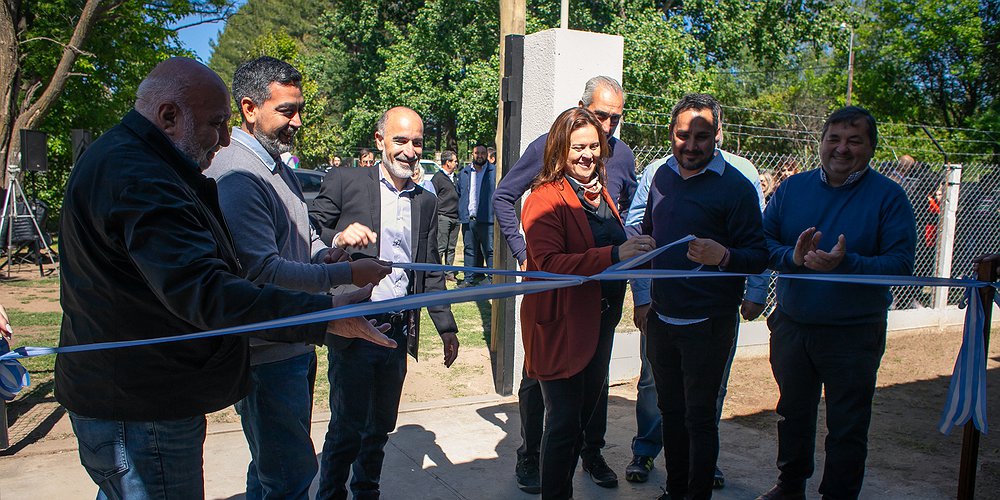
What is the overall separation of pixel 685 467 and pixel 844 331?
99cm

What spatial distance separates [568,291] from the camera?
3.19 metres

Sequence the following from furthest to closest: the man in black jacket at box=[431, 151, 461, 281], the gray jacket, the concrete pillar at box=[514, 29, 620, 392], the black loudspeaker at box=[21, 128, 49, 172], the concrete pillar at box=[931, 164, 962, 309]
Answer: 1. the black loudspeaker at box=[21, 128, 49, 172]
2. the man in black jacket at box=[431, 151, 461, 281]
3. the concrete pillar at box=[931, 164, 962, 309]
4. the concrete pillar at box=[514, 29, 620, 392]
5. the gray jacket

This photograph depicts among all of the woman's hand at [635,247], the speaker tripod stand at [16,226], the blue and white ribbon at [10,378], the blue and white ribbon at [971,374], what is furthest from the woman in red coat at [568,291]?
the speaker tripod stand at [16,226]

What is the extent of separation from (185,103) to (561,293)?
1.69 metres

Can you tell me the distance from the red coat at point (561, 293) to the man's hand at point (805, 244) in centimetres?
92

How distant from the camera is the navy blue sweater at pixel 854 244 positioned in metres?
3.40

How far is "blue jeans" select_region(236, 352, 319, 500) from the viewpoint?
2697 mm

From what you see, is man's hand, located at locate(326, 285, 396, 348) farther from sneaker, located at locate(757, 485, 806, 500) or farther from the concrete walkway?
sneaker, located at locate(757, 485, 806, 500)

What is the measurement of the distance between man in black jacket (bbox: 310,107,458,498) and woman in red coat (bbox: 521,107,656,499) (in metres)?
0.60

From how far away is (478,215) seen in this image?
463 inches

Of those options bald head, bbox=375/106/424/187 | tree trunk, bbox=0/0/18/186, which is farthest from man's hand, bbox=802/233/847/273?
tree trunk, bbox=0/0/18/186

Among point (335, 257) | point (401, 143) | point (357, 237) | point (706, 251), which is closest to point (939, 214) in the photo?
point (706, 251)

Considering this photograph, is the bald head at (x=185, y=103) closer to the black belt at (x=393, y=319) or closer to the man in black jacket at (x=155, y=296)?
the man in black jacket at (x=155, y=296)

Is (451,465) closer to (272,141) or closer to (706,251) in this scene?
(706,251)
